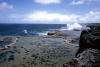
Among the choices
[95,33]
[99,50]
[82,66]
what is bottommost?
[82,66]

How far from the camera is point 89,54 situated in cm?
2305

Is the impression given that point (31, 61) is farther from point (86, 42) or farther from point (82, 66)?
point (82, 66)

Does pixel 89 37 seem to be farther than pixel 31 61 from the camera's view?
No

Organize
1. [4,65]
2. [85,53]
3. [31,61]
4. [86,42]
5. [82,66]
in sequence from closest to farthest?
[82,66] → [85,53] → [86,42] → [4,65] → [31,61]

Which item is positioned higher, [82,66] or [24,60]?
[82,66]

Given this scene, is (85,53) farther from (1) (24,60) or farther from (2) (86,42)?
(1) (24,60)

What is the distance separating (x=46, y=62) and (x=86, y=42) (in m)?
10.6

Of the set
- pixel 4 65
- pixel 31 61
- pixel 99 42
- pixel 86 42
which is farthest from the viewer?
pixel 31 61

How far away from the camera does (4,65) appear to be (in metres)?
32.3

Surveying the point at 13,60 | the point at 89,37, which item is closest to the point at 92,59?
the point at 89,37

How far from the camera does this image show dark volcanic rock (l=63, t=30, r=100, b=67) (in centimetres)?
2119

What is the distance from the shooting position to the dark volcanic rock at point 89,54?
21.2 metres

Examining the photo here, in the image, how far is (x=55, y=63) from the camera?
33.4m

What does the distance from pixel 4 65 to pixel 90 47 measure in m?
17.0
